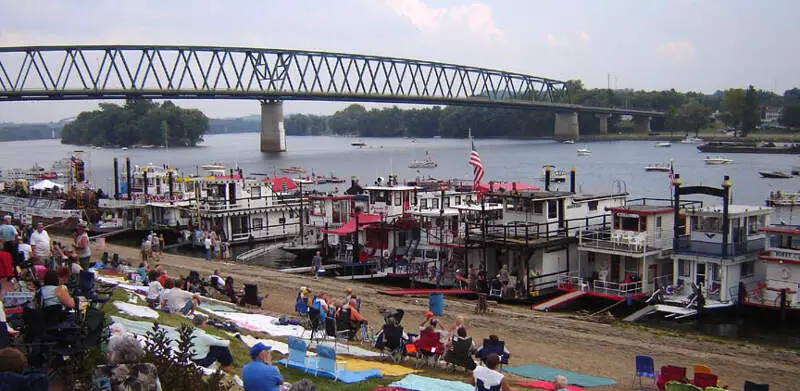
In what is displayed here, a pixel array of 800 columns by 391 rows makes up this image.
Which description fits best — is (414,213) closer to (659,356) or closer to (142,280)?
(142,280)

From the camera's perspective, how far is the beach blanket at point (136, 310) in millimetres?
17391

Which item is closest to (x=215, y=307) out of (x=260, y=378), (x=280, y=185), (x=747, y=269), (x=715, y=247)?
(x=260, y=378)

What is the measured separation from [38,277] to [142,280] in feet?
25.9

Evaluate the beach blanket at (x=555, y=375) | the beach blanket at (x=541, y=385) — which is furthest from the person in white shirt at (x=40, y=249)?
the beach blanket at (x=541, y=385)

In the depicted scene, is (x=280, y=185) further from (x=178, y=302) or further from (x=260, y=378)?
(x=260, y=378)

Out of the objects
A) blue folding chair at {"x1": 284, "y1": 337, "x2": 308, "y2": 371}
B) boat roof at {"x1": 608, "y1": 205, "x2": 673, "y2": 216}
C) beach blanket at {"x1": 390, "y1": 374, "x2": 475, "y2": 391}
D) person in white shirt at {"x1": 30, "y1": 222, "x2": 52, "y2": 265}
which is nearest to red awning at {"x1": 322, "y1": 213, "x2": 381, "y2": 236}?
boat roof at {"x1": 608, "y1": 205, "x2": 673, "y2": 216}

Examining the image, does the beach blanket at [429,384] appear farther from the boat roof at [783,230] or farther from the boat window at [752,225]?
the boat window at [752,225]

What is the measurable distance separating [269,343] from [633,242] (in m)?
17.4

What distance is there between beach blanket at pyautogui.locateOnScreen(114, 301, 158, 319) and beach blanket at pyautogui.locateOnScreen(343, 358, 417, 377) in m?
4.67

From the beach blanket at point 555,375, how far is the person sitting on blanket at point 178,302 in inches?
298

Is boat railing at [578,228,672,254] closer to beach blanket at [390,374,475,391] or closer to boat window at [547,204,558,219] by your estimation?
boat window at [547,204,558,219]

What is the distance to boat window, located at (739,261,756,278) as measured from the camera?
29.0m

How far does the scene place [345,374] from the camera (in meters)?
14.5

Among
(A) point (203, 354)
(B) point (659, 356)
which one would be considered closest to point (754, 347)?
(B) point (659, 356)
